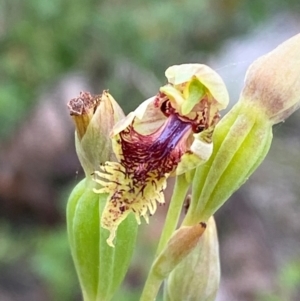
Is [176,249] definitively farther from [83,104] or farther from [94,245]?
[83,104]

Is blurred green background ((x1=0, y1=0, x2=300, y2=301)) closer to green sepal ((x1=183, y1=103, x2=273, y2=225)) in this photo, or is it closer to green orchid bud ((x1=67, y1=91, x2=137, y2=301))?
green orchid bud ((x1=67, y1=91, x2=137, y2=301))

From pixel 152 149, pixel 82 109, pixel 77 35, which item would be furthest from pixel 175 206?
pixel 77 35

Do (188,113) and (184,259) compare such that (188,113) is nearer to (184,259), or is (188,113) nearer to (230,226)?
(184,259)

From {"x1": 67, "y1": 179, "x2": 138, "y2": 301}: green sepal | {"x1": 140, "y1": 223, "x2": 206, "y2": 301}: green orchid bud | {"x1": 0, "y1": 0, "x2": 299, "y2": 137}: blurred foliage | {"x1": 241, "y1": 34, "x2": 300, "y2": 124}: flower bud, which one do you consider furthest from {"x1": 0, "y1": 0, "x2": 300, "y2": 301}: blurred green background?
{"x1": 241, "y1": 34, "x2": 300, "y2": 124}: flower bud

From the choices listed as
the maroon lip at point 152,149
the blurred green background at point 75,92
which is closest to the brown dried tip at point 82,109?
the maroon lip at point 152,149

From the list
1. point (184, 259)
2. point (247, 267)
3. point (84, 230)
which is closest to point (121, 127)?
point (84, 230)

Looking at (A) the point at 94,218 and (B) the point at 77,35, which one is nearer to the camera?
(A) the point at 94,218

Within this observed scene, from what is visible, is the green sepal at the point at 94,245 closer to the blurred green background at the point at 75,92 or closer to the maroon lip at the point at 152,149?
the maroon lip at the point at 152,149
